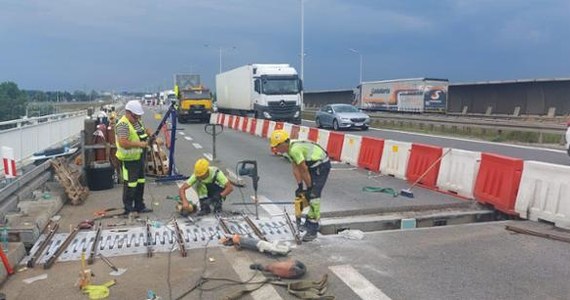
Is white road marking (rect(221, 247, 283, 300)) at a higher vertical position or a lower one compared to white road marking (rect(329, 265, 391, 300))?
lower

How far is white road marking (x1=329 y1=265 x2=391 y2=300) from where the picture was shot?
16.2 ft

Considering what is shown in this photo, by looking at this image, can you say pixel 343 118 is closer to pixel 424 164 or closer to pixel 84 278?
pixel 424 164

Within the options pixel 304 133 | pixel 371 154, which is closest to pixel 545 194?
pixel 371 154

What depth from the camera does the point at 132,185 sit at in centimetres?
820

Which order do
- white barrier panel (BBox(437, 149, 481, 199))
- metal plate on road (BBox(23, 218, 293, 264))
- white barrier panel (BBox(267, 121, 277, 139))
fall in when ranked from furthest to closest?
white barrier panel (BBox(267, 121, 277, 139)) → white barrier panel (BBox(437, 149, 481, 199)) → metal plate on road (BBox(23, 218, 293, 264))

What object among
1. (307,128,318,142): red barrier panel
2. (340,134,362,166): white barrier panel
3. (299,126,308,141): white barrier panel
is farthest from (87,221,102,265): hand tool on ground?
(299,126,308,141): white barrier panel

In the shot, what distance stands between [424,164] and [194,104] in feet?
102

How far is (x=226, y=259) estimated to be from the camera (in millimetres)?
6082

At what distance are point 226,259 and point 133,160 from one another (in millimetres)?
3060

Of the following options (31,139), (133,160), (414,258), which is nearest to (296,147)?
(414,258)

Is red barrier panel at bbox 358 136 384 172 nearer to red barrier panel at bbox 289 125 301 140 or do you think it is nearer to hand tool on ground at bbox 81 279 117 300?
red barrier panel at bbox 289 125 301 140

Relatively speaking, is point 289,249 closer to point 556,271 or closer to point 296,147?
point 296,147

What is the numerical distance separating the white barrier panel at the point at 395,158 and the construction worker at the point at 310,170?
5.21 m

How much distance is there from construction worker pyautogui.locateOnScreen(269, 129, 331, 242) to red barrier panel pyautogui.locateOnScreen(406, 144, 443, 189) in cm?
426
